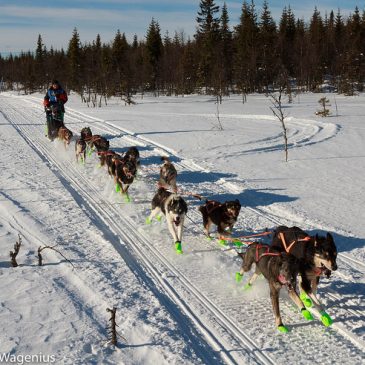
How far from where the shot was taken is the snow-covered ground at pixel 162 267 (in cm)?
388

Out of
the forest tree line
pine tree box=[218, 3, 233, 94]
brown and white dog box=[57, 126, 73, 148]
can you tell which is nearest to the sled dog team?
brown and white dog box=[57, 126, 73, 148]

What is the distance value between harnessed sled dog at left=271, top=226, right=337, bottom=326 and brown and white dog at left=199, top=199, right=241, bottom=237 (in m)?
1.60

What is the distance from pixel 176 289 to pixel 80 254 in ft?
5.21

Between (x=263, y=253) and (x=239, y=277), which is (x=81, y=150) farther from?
(x=263, y=253)

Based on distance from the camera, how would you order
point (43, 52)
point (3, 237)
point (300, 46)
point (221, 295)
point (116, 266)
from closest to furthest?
point (221, 295), point (116, 266), point (3, 237), point (300, 46), point (43, 52)

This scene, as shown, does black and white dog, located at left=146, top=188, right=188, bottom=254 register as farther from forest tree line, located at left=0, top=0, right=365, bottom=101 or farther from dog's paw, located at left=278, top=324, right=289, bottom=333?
forest tree line, located at left=0, top=0, right=365, bottom=101

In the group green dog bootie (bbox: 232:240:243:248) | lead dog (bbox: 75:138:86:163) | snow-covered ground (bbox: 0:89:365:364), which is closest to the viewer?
snow-covered ground (bbox: 0:89:365:364)

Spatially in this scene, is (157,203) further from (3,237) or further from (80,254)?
(3,237)

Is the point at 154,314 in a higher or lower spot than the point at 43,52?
lower

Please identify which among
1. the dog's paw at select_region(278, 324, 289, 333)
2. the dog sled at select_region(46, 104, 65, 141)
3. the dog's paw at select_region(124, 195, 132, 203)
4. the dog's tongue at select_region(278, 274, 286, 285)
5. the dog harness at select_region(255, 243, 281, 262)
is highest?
the dog sled at select_region(46, 104, 65, 141)

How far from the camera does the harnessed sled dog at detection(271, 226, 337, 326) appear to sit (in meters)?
4.16

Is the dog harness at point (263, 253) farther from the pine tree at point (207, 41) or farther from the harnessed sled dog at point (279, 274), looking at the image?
the pine tree at point (207, 41)

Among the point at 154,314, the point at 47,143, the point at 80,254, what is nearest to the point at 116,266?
the point at 80,254

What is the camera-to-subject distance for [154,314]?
4.41 metres
